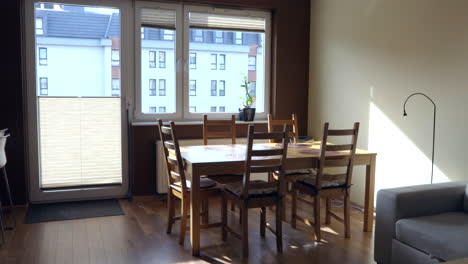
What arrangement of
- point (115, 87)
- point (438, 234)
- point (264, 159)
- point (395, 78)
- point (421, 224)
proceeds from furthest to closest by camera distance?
1. point (115, 87)
2. point (395, 78)
3. point (264, 159)
4. point (421, 224)
5. point (438, 234)

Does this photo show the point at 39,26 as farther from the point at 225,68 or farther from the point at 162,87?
the point at 225,68

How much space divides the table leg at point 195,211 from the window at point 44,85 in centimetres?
230

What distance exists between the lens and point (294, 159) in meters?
3.49

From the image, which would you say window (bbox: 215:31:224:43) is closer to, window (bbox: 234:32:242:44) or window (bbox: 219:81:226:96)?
window (bbox: 234:32:242:44)

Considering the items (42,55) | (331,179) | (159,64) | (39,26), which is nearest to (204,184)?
(331,179)

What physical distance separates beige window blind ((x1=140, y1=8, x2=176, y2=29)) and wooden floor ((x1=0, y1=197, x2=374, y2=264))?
2107mm

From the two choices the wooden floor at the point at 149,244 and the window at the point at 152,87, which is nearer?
the wooden floor at the point at 149,244

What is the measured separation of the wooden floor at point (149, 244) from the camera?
3205 millimetres

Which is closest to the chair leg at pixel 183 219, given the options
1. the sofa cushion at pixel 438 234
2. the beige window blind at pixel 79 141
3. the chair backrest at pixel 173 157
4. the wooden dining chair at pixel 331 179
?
the chair backrest at pixel 173 157

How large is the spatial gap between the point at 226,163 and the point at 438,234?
57.5 inches

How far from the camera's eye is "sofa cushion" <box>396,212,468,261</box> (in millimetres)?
2473

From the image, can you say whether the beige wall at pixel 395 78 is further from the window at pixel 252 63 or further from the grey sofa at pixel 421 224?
the window at pixel 252 63

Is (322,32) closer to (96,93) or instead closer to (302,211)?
(302,211)

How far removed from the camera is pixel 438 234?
260 cm
